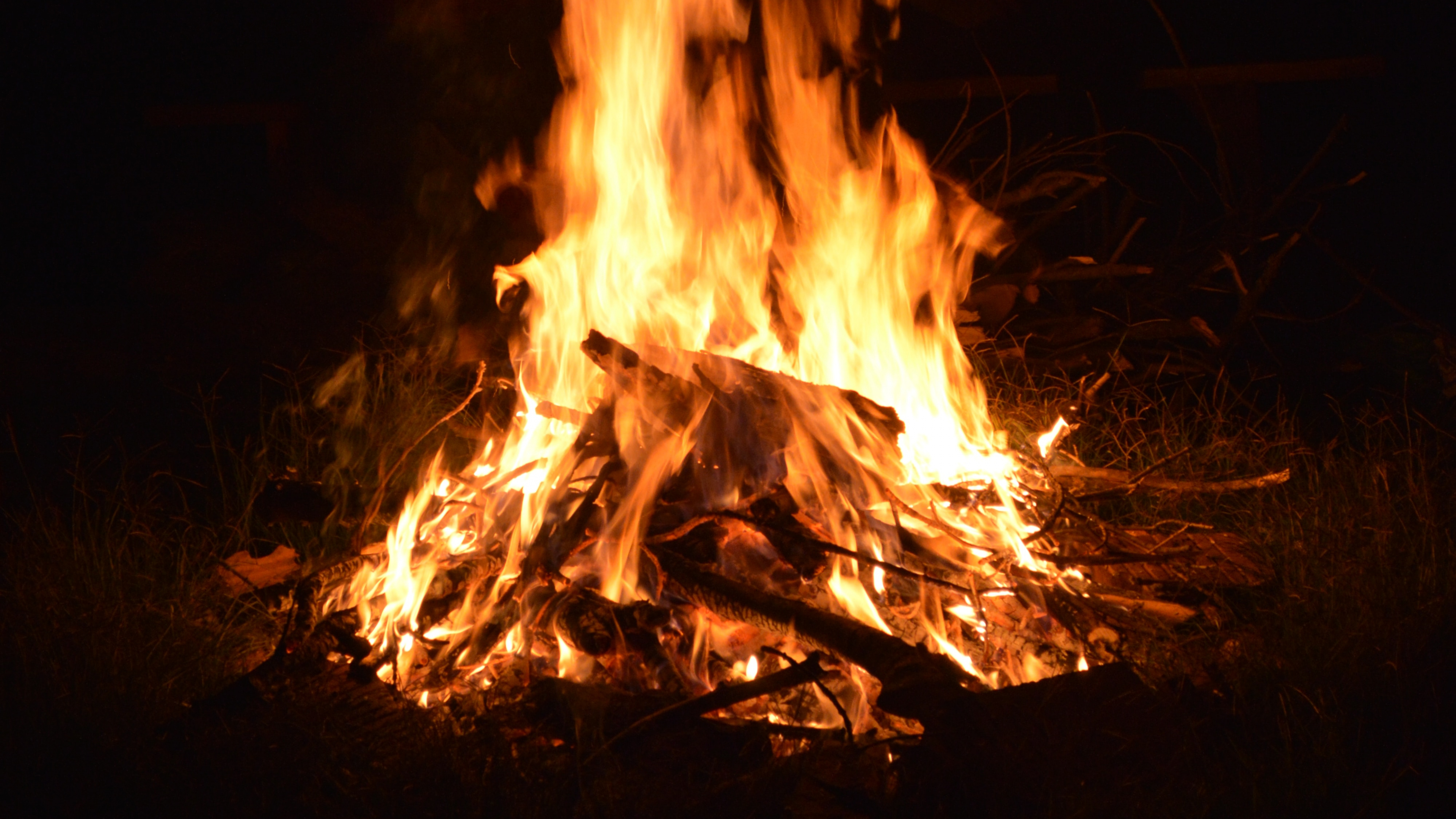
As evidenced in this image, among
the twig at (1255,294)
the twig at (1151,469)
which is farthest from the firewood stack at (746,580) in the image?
the twig at (1255,294)

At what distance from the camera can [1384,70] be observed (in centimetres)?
627

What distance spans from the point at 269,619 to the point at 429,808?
4.02 ft

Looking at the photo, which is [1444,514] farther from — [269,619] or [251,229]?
[251,229]

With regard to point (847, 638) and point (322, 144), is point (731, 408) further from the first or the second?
point (322, 144)

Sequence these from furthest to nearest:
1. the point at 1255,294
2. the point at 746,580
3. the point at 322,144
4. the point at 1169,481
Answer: the point at 322,144, the point at 1255,294, the point at 1169,481, the point at 746,580

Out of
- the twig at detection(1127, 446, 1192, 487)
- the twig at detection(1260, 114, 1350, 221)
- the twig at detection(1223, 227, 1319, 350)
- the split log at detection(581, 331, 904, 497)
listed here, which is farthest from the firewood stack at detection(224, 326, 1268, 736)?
the twig at detection(1260, 114, 1350, 221)

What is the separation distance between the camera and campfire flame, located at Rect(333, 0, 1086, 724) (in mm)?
2941

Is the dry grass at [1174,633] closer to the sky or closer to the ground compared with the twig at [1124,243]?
closer to the ground

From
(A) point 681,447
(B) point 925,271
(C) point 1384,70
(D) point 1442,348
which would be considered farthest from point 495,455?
(C) point 1384,70

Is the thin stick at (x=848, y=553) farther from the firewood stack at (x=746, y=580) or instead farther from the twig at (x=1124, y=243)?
the twig at (x=1124, y=243)

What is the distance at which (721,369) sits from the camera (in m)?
3.39

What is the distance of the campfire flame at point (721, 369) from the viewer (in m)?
2.94

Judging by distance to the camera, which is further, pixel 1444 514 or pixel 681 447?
pixel 1444 514

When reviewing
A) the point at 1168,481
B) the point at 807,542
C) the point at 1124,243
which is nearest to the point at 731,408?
the point at 807,542
